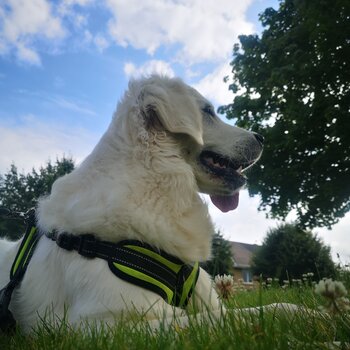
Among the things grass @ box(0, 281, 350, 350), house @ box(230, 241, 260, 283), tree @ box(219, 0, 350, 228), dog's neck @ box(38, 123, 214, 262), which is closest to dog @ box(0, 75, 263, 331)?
dog's neck @ box(38, 123, 214, 262)

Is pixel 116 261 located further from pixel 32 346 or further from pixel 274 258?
pixel 274 258

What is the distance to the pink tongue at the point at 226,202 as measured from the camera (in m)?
3.59

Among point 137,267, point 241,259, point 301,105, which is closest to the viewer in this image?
point 137,267

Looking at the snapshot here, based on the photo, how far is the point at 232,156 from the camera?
3.50 m

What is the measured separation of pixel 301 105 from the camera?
1458 centimetres

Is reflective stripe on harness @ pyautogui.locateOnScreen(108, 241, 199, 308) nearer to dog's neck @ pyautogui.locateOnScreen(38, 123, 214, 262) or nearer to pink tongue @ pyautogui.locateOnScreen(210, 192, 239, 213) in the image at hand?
dog's neck @ pyautogui.locateOnScreen(38, 123, 214, 262)

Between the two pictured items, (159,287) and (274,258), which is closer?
(159,287)

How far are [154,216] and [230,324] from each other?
1191mm

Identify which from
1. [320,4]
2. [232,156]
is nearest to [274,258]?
[320,4]

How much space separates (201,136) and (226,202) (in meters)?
0.65

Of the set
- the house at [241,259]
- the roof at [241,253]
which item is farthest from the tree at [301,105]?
the roof at [241,253]

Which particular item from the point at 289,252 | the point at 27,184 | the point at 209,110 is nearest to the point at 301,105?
the point at 289,252

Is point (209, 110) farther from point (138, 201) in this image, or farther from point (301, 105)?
point (301, 105)

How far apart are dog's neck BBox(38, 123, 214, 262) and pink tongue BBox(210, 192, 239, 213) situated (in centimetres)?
50
